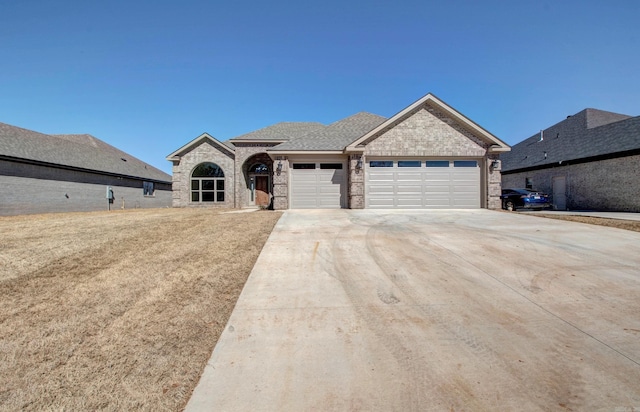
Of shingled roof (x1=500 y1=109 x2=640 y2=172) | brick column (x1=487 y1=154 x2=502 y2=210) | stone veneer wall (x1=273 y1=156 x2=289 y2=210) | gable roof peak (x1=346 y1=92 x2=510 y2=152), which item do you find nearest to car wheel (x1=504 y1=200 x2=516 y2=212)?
brick column (x1=487 y1=154 x2=502 y2=210)

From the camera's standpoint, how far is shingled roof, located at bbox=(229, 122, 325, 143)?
19344 millimetres

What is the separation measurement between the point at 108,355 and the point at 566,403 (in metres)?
3.96

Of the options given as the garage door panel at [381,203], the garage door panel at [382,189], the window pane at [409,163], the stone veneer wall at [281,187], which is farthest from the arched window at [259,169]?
the window pane at [409,163]

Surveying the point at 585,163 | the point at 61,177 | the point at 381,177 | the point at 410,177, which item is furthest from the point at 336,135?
the point at 61,177

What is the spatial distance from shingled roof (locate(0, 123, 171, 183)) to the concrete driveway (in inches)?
817

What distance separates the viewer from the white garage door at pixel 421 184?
1391cm

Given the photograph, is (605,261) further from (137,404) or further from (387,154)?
(387,154)

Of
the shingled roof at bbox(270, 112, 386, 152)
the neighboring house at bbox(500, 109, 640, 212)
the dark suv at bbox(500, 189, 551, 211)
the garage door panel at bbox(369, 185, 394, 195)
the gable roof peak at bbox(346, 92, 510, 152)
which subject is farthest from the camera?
the dark suv at bbox(500, 189, 551, 211)

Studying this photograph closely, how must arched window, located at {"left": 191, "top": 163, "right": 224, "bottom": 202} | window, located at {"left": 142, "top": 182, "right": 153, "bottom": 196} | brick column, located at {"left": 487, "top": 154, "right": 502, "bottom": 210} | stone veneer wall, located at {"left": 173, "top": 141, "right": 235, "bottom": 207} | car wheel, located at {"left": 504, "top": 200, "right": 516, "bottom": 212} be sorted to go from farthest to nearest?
window, located at {"left": 142, "top": 182, "right": 153, "bottom": 196} < arched window, located at {"left": 191, "top": 163, "right": 224, "bottom": 202} < stone veneer wall, located at {"left": 173, "top": 141, "right": 235, "bottom": 207} < car wheel, located at {"left": 504, "top": 200, "right": 516, "bottom": 212} < brick column, located at {"left": 487, "top": 154, "right": 502, "bottom": 210}

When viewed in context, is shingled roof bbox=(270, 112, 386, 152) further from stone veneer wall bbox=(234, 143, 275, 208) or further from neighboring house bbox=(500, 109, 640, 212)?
neighboring house bbox=(500, 109, 640, 212)

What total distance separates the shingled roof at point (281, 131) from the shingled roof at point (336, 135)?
11.7 ft

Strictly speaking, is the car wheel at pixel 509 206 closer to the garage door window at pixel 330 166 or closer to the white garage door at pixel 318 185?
the white garage door at pixel 318 185

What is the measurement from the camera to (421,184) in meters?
13.9

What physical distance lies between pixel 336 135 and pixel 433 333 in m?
14.0
